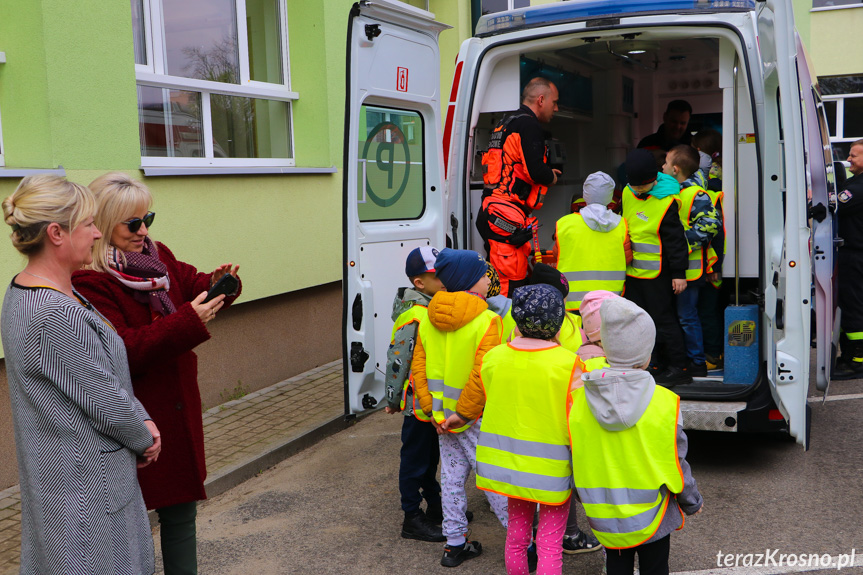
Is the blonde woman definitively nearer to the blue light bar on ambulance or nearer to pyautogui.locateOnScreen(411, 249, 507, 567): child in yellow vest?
pyautogui.locateOnScreen(411, 249, 507, 567): child in yellow vest

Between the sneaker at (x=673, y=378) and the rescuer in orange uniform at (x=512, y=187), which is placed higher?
the rescuer in orange uniform at (x=512, y=187)

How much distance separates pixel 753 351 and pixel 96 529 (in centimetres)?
357

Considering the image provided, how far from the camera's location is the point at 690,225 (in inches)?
188

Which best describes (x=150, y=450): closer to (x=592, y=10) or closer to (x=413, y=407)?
(x=413, y=407)

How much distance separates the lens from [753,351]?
446cm

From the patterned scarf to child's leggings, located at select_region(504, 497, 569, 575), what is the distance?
Result: 152 cm

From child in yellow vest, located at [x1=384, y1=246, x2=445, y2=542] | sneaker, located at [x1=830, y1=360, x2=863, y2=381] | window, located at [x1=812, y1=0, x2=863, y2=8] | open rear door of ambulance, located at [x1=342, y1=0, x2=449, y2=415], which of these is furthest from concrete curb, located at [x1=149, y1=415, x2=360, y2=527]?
window, located at [x1=812, y1=0, x2=863, y2=8]

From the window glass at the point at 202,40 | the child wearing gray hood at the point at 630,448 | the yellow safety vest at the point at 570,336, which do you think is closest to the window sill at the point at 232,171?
the window glass at the point at 202,40

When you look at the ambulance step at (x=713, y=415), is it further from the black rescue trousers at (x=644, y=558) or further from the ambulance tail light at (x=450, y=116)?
the ambulance tail light at (x=450, y=116)

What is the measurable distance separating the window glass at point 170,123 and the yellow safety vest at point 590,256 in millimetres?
3026

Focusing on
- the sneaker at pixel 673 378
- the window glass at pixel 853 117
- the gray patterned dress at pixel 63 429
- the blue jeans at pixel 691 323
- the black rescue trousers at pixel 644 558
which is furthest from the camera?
the window glass at pixel 853 117

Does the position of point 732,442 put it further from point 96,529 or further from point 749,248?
point 96,529

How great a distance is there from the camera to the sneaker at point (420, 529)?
12.6ft

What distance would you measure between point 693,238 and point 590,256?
614 millimetres
